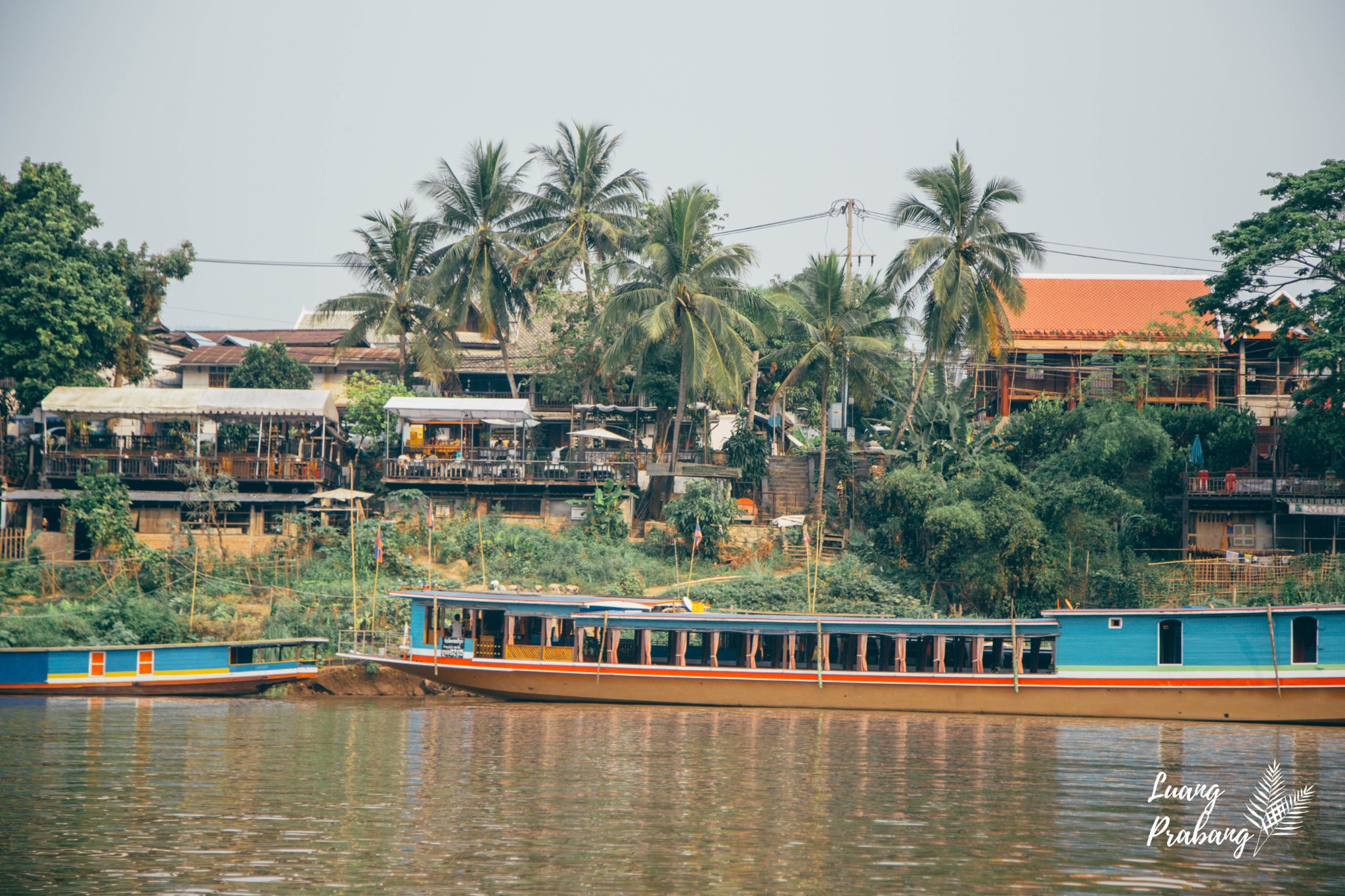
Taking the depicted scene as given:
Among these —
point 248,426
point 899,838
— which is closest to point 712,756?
point 899,838

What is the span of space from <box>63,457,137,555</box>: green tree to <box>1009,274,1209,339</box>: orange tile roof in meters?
26.0

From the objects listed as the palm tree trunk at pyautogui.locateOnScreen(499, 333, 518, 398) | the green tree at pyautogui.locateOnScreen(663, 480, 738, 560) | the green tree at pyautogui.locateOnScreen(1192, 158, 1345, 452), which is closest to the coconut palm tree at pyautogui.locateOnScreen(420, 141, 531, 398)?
the palm tree trunk at pyautogui.locateOnScreen(499, 333, 518, 398)

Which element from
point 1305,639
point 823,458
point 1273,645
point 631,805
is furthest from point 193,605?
point 1305,639

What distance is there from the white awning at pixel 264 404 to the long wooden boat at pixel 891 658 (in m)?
10.2

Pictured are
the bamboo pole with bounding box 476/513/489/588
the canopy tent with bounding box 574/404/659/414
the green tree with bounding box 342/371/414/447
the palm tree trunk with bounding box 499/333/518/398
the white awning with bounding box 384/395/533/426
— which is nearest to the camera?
the bamboo pole with bounding box 476/513/489/588

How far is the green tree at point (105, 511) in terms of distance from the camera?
3014 cm

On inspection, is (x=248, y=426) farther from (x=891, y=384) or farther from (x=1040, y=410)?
(x=1040, y=410)

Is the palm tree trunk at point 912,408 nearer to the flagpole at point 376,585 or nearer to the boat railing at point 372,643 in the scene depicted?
the flagpole at point 376,585

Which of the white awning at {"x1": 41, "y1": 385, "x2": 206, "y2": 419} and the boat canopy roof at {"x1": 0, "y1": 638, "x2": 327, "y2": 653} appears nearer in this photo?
the boat canopy roof at {"x1": 0, "y1": 638, "x2": 327, "y2": 653}

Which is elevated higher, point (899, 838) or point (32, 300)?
point (32, 300)

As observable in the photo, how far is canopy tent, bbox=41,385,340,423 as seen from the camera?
32.5 meters

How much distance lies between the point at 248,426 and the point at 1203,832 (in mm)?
28391

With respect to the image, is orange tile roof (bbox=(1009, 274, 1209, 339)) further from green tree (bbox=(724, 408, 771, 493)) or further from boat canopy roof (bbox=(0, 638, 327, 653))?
boat canopy roof (bbox=(0, 638, 327, 653))

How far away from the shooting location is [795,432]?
129 ft
